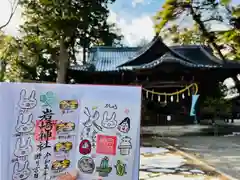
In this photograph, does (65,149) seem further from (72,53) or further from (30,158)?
(72,53)

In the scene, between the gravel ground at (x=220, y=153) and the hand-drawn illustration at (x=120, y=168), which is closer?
the hand-drawn illustration at (x=120, y=168)

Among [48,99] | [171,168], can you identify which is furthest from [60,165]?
[171,168]

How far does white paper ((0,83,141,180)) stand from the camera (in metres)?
2.49

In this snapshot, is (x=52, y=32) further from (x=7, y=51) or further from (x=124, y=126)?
(x=124, y=126)

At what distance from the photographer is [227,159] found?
267 inches

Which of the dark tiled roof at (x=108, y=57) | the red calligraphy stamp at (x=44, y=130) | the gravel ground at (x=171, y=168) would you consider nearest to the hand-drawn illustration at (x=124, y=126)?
the red calligraphy stamp at (x=44, y=130)

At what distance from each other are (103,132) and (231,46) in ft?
50.2

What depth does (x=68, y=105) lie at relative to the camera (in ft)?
8.37

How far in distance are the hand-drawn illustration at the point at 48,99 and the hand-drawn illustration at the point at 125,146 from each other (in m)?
A: 0.73

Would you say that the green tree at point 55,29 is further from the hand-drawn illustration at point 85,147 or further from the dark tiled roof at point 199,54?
the hand-drawn illustration at point 85,147

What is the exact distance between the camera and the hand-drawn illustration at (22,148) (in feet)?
7.89

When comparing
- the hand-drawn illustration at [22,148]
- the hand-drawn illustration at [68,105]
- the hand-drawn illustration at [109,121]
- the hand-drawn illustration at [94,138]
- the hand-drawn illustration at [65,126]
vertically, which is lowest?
the hand-drawn illustration at [22,148]

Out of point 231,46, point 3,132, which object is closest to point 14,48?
point 231,46

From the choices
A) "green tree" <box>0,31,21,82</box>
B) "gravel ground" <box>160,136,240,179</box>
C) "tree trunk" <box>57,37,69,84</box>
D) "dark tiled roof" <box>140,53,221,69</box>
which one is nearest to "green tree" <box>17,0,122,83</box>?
"tree trunk" <box>57,37,69,84</box>
